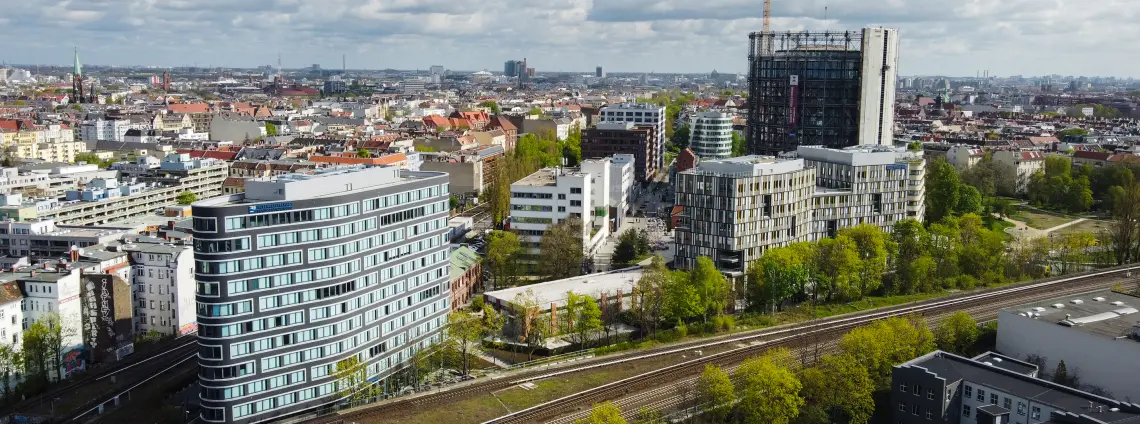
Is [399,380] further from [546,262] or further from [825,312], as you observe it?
[825,312]

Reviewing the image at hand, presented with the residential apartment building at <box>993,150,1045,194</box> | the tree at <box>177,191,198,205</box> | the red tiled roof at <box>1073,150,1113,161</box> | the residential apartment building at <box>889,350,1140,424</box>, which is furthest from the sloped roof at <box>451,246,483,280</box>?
the red tiled roof at <box>1073,150,1113,161</box>

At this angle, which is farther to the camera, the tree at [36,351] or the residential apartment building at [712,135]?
the residential apartment building at [712,135]

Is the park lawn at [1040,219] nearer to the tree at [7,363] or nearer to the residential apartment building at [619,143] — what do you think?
the residential apartment building at [619,143]

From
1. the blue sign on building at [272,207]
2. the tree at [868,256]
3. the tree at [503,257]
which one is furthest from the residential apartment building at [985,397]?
the tree at [503,257]

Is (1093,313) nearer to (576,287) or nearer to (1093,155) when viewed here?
(576,287)

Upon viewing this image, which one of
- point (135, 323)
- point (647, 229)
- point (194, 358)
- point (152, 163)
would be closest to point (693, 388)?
point (194, 358)

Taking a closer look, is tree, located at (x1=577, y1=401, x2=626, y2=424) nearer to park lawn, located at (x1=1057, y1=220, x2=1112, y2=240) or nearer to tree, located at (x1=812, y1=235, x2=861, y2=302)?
tree, located at (x1=812, y1=235, x2=861, y2=302)

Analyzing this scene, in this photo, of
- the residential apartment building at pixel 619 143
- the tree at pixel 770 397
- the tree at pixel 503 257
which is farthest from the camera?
the residential apartment building at pixel 619 143
